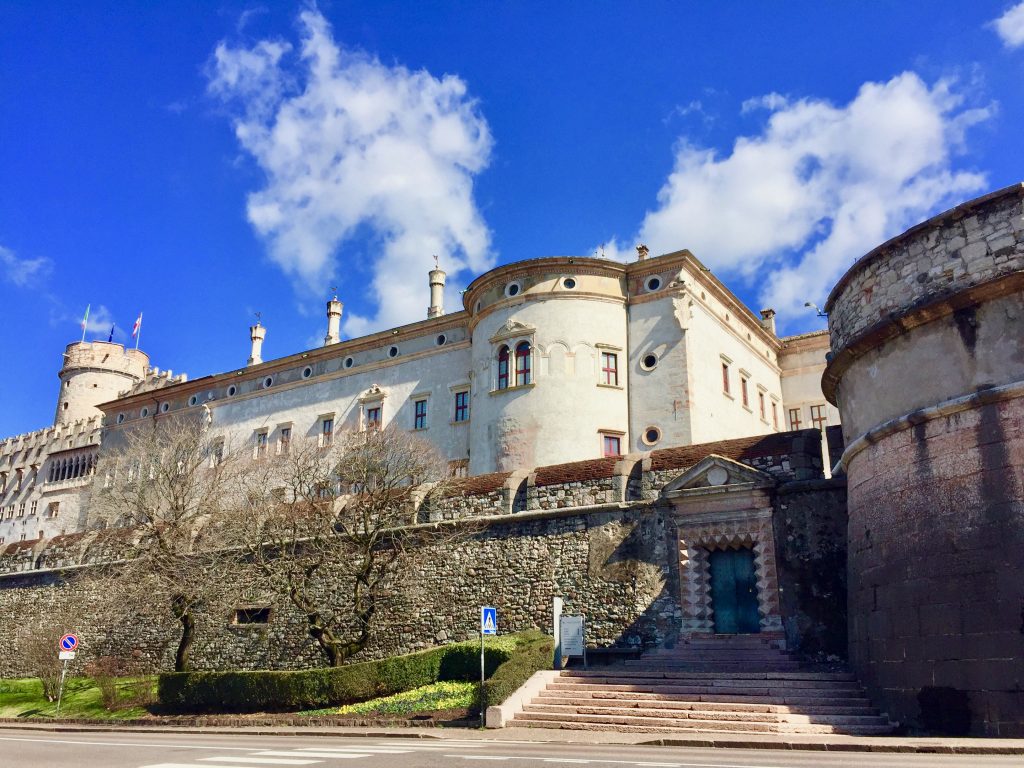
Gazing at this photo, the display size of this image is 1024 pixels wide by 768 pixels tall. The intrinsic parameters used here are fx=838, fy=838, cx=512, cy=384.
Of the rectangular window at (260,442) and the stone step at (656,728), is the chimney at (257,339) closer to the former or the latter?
the rectangular window at (260,442)

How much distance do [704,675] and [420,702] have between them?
6.08 m

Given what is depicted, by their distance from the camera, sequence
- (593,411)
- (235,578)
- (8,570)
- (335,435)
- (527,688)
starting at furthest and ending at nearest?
(335,435), (8,570), (593,411), (235,578), (527,688)

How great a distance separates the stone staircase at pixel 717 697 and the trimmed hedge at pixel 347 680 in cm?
266

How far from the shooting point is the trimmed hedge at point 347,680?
18891 mm

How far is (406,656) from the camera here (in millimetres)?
19578

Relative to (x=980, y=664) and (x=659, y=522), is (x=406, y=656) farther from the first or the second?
(x=980, y=664)

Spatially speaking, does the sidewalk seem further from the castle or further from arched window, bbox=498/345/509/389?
arched window, bbox=498/345/509/389

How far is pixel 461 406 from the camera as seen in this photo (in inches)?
1494

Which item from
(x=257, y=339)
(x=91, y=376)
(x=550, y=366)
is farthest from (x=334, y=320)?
(x=91, y=376)

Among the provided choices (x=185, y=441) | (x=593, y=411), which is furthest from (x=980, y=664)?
(x=185, y=441)

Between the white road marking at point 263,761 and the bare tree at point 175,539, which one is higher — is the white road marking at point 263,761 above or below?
below

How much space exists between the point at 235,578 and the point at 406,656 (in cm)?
727

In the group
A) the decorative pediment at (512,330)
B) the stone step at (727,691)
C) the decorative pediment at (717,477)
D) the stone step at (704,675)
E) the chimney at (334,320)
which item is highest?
the chimney at (334,320)

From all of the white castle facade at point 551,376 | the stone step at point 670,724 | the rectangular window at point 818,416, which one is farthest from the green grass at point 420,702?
the rectangular window at point 818,416
